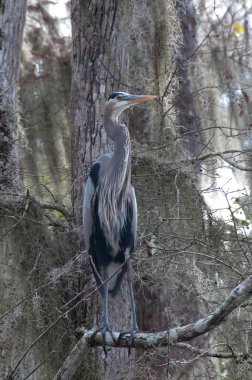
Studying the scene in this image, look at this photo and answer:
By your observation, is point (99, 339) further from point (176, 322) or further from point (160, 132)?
point (160, 132)

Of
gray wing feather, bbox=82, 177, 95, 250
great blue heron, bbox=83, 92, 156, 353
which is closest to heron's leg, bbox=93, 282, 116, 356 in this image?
great blue heron, bbox=83, 92, 156, 353

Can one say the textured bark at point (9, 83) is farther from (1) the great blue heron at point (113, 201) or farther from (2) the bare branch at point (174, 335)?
(2) the bare branch at point (174, 335)

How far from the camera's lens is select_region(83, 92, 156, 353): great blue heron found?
489 cm

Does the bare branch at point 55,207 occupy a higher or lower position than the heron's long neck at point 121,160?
lower

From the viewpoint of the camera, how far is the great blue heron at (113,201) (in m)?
4.89

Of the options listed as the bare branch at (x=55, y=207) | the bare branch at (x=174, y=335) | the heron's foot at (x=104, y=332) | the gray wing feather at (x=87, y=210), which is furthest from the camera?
the bare branch at (x=55, y=207)

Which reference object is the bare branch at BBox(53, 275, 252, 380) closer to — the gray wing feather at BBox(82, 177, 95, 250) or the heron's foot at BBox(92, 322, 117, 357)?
the heron's foot at BBox(92, 322, 117, 357)

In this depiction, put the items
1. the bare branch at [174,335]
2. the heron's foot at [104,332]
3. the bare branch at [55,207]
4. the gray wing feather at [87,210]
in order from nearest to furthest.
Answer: the bare branch at [174,335] < the heron's foot at [104,332] < the gray wing feather at [87,210] < the bare branch at [55,207]

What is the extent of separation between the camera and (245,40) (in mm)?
7410

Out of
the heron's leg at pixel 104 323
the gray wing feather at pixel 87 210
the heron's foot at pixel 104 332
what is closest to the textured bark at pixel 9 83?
the gray wing feather at pixel 87 210

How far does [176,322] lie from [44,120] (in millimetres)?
2744

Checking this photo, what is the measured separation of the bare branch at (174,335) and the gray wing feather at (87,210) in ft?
2.59

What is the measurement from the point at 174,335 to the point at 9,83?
2.50 m

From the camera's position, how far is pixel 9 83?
5.42m
